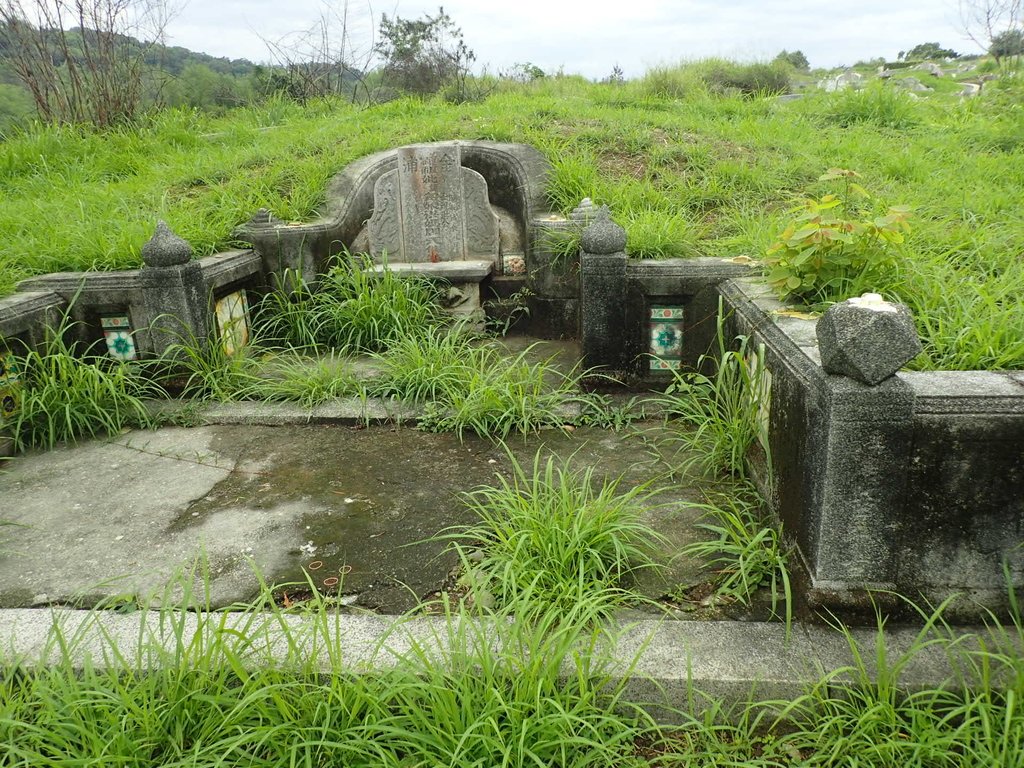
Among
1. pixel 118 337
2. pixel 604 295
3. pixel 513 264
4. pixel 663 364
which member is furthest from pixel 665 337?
pixel 118 337

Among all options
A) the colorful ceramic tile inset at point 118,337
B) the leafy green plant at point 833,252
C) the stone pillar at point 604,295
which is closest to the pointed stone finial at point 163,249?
the colorful ceramic tile inset at point 118,337

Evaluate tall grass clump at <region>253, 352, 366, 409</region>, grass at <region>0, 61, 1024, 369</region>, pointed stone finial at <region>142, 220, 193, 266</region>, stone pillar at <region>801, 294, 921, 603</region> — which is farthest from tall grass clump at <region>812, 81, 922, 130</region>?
pointed stone finial at <region>142, 220, 193, 266</region>

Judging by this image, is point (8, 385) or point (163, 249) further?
point (163, 249)

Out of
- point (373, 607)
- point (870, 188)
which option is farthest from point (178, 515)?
point (870, 188)

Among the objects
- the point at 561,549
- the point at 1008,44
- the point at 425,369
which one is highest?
the point at 1008,44

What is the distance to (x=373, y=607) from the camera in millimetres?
2299

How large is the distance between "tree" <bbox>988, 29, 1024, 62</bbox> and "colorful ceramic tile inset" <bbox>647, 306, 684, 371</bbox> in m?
11.1

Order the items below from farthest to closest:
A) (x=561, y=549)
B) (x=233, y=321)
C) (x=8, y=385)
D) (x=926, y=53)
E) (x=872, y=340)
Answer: (x=926, y=53), (x=233, y=321), (x=8, y=385), (x=561, y=549), (x=872, y=340)

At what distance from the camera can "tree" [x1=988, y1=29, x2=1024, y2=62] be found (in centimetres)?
1157

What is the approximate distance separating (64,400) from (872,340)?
3688mm

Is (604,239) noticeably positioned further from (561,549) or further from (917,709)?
(917,709)

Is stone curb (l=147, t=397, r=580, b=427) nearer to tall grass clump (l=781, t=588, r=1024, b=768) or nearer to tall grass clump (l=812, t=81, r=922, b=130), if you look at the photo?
tall grass clump (l=781, t=588, r=1024, b=768)

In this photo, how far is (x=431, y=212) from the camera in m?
5.34

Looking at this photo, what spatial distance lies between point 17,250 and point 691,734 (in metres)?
4.66
